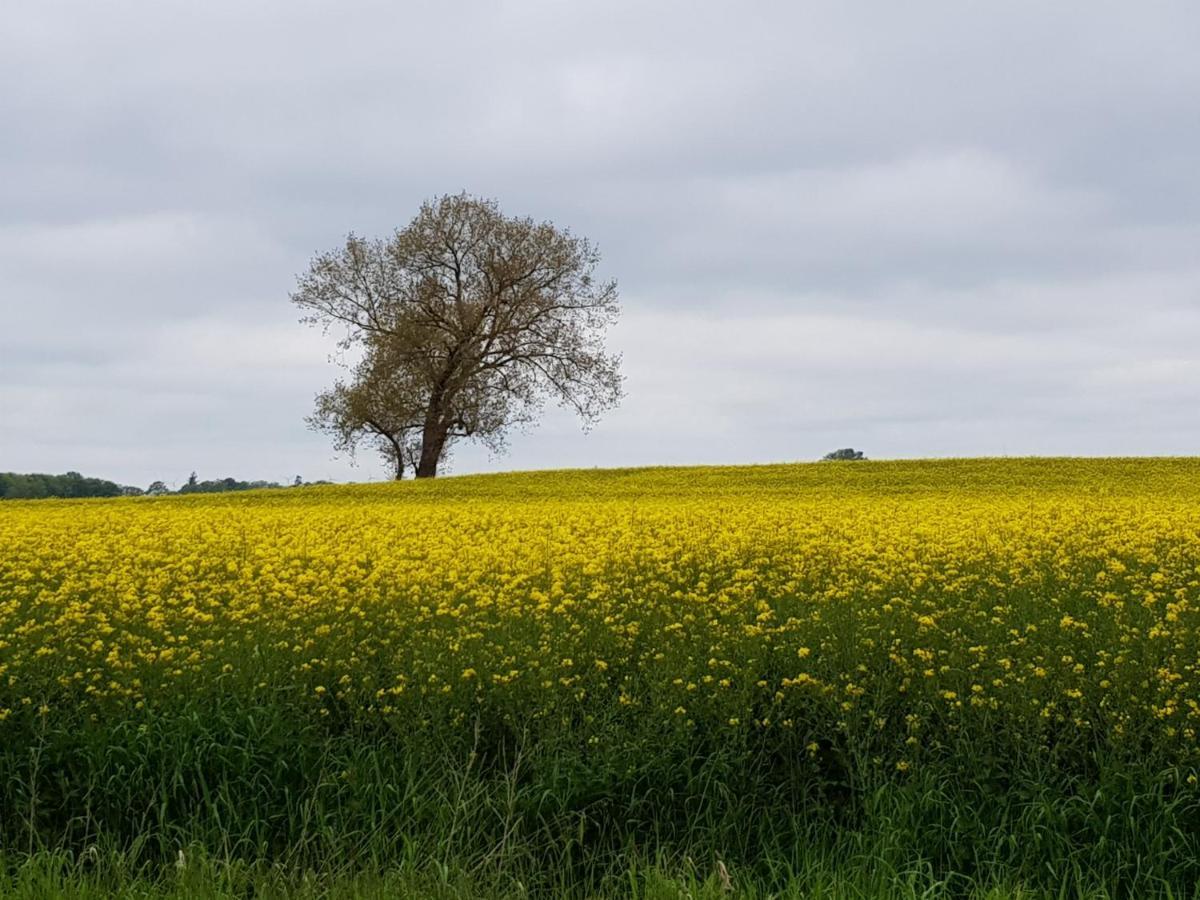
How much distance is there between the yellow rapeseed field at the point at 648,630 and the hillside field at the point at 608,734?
4cm

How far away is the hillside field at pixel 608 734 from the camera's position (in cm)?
630

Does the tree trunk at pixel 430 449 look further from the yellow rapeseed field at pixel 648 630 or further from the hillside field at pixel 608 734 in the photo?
the hillside field at pixel 608 734

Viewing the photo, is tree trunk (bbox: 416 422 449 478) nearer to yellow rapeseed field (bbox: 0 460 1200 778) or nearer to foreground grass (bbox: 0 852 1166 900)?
yellow rapeseed field (bbox: 0 460 1200 778)

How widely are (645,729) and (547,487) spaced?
92.5ft

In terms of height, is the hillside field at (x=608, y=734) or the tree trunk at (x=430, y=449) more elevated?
the tree trunk at (x=430, y=449)

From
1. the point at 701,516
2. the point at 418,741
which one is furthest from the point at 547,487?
the point at 418,741

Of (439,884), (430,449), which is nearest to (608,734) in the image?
(439,884)

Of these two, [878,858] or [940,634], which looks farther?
[940,634]

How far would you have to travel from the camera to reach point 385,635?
9500 millimetres

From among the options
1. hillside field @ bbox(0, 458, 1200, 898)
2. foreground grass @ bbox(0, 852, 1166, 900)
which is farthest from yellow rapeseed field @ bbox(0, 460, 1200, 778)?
foreground grass @ bbox(0, 852, 1166, 900)

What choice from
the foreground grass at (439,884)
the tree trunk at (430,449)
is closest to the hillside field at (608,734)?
the foreground grass at (439,884)

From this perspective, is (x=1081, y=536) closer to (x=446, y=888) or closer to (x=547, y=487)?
(x=446, y=888)

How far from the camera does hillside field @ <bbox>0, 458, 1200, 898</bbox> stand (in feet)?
20.7

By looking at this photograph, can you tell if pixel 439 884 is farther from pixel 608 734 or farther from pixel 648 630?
pixel 648 630
